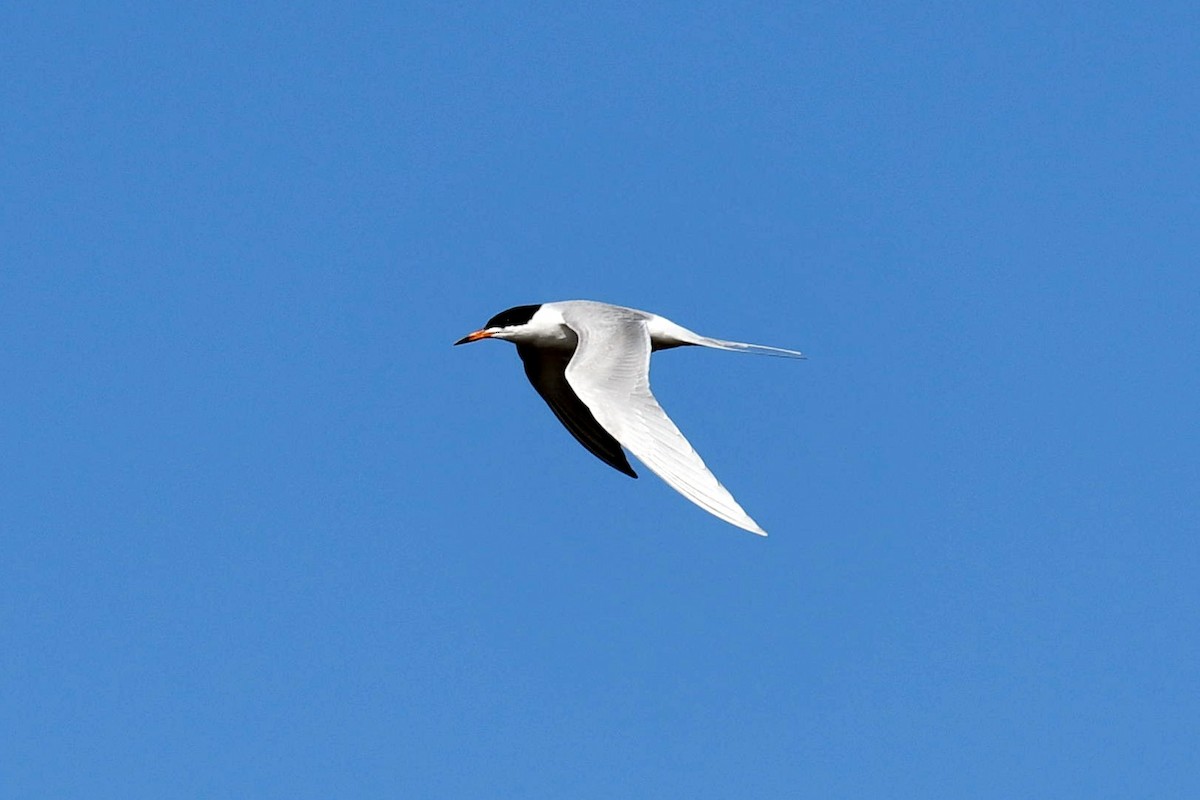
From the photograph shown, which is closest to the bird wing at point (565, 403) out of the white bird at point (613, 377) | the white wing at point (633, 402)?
the white bird at point (613, 377)

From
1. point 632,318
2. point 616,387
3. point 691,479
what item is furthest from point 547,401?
point 691,479

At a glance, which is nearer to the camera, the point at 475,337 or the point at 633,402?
the point at 633,402

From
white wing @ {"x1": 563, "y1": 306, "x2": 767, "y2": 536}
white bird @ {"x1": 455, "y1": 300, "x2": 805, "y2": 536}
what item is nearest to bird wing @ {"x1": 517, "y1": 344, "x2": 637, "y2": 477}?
white bird @ {"x1": 455, "y1": 300, "x2": 805, "y2": 536}

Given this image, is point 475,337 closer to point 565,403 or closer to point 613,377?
point 565,403

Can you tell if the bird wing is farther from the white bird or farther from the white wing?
the white wing

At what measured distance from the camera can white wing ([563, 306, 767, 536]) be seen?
1201 centimetres

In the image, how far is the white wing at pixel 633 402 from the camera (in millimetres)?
12008

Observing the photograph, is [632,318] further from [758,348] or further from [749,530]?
[749,530]

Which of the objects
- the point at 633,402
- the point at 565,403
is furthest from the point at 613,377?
the point at 565,403

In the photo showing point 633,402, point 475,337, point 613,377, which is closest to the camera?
point 633,402

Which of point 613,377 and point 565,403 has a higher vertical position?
point 565,403

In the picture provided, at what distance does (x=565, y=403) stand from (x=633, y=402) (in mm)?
3901

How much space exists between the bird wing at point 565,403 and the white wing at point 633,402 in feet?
3.79

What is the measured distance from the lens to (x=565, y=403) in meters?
17.6
